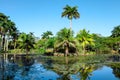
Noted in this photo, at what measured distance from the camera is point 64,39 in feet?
218

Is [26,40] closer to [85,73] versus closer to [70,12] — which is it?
[70,12]

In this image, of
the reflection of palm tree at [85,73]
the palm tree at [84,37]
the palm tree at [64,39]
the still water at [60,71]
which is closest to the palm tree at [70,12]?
the palm tree at [84,37]

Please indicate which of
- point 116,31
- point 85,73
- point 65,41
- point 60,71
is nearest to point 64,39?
point 65,41

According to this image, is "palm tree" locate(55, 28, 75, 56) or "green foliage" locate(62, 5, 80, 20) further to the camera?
"green foliage" locate(62, 5, 80, 20)

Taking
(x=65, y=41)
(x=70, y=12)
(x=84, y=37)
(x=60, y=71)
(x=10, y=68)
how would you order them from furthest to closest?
1. (x=70, y=12)
2. (x=84, y=37)
3. (x=65, y=41)
4. (x=10, y=68)
5. (x=60, y=71)

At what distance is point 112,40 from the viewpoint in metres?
A: 107

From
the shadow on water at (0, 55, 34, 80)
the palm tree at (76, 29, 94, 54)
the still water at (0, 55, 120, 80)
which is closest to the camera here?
the still water at (0, 55, 120, 80)

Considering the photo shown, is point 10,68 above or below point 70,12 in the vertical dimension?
below

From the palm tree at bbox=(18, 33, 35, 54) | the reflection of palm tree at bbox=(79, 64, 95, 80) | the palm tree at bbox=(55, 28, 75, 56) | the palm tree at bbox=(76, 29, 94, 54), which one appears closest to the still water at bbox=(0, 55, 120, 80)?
the reflection of palm tree at bbox=(79, 64, 95, 80)

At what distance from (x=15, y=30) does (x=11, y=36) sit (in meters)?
3.28

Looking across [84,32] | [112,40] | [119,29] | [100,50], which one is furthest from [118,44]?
[84,32]

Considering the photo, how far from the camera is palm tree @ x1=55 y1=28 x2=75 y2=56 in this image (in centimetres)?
6650

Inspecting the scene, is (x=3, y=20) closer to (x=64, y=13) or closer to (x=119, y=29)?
(x=64, y=13)

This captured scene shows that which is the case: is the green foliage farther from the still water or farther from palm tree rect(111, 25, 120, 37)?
the still water
